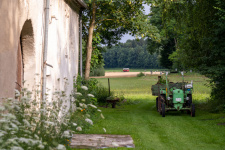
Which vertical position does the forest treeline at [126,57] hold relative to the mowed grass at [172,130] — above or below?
above

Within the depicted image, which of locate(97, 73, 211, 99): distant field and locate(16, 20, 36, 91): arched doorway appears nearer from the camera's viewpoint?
locate(16, 20, 36, 91): arched doorway

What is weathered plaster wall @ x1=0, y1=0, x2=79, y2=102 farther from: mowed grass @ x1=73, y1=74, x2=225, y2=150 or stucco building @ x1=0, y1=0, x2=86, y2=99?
mowed grass @ x1=73, y1=74, x2=225, y2=150

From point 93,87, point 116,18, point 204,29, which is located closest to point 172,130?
point 204,29

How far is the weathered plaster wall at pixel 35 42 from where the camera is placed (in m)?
6.37

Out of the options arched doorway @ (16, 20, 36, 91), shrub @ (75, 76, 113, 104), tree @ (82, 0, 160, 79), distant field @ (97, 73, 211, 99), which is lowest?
distant field @ (97, 73, 211, 99)

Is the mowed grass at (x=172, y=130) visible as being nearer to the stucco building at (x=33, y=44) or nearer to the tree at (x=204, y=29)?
the tree at (x=204, y=29)

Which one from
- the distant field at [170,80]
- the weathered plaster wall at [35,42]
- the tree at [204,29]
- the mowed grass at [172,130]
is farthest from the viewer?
the distant field at [170,80]

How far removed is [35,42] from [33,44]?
82 mm

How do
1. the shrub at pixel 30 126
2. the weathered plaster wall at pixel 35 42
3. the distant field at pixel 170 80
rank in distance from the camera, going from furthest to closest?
the distant field at pixel 170 80 < the weathered plaster wall at pixel 35 42 < the shrub at pixel 30 126

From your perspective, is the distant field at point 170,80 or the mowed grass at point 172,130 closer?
the mowed grass at point 172,130

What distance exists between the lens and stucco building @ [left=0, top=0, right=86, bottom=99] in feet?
21.0

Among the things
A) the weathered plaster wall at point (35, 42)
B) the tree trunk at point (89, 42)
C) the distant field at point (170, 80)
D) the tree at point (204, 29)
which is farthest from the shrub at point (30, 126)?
the distant field at point (170, 80)

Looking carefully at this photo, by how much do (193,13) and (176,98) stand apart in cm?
352

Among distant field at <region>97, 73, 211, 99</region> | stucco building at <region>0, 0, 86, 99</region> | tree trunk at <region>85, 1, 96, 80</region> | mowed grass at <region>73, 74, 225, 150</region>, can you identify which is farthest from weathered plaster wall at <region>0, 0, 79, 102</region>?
distant field at <region>97, 73, 211, 99</region>
